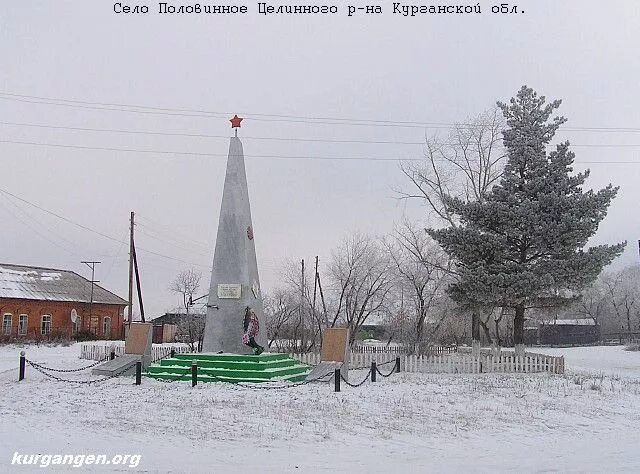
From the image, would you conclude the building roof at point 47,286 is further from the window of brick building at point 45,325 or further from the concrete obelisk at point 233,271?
the concrete obelisk at point 233,271

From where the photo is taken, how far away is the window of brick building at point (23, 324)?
4609 centimetres

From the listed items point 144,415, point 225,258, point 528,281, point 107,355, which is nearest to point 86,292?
point 107,355

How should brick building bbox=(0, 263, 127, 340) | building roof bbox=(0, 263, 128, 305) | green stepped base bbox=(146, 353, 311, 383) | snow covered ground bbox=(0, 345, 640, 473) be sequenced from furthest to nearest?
building roof bbox=(0, 263, 128, 305)
brick building bbox=(0, 263, 127, 340)
green stepped base bbox=(146, 353, 311, 383)
snow covered ground bbox=(0, 345, 640, 473)

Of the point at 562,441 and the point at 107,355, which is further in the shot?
the point at 107,355

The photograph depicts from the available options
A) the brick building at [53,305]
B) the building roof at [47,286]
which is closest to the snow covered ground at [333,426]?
the brick building at [53,305]

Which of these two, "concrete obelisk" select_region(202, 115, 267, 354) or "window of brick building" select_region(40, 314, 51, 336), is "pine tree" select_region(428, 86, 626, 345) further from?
"window of brick building" select_region(40, 314, 51, 336)

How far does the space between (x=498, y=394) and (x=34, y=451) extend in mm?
10570

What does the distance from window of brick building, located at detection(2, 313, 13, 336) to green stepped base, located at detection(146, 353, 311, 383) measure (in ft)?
103

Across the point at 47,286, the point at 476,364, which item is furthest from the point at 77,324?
the point at 476,364

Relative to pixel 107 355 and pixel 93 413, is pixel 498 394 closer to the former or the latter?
pixel 93 413

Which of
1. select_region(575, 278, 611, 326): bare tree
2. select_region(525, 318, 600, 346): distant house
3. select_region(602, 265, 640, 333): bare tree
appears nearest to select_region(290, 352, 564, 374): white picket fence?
select_region(525, 318, 600, 346): distant house

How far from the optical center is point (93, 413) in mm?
12344

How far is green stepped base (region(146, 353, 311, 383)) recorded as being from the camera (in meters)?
17.2

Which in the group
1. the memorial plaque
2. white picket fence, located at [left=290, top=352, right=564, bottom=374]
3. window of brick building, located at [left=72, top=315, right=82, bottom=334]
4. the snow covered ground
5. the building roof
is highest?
the building roof
